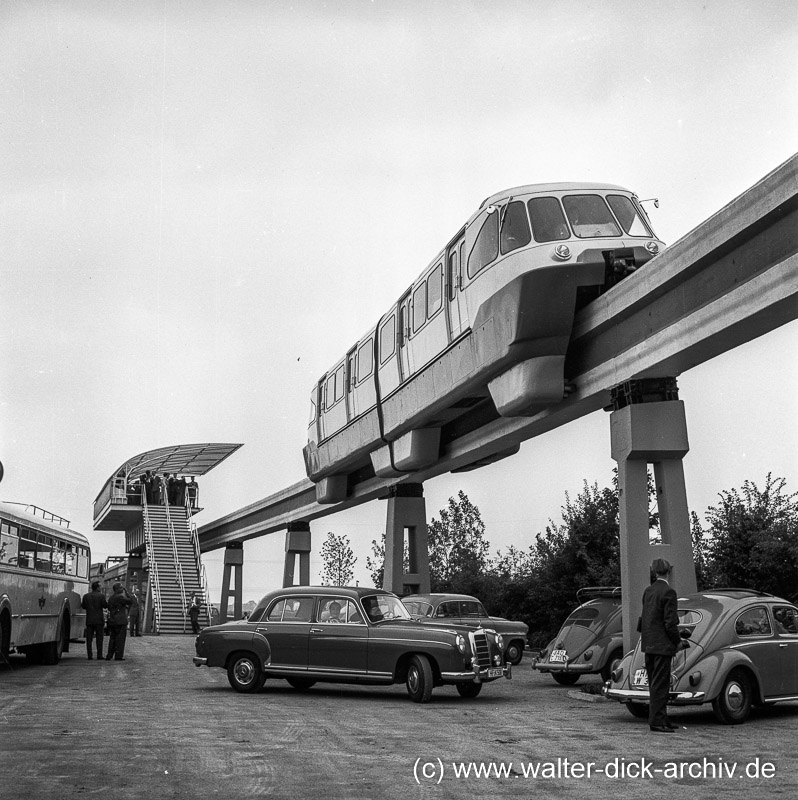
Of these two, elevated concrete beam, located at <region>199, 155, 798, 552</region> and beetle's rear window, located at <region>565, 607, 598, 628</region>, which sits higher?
elevated concrete beam, located at <region>199, 155, 798, 552</region>

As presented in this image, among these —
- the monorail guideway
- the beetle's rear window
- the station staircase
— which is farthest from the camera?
the station staircase

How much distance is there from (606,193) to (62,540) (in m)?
14.2

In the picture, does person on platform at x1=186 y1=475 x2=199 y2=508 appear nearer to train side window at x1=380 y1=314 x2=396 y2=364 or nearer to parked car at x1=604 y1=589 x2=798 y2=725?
train side window at x1=380 y1=314 x2=396 y2=364

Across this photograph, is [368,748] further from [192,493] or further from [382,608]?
[192,493]

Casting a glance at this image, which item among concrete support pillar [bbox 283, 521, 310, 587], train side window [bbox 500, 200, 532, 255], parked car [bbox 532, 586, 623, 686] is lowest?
parked car [bbox 532, 586, 623, 686]

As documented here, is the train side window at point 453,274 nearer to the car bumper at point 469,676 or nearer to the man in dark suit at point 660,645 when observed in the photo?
the car bumper at point 469,676

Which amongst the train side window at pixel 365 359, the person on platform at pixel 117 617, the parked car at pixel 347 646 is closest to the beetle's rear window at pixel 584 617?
the parked car at pixel 347 646

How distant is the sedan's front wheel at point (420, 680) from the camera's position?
14.5 m

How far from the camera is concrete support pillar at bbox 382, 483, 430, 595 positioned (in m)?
28.9

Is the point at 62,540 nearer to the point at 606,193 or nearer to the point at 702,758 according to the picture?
the point at 606,193

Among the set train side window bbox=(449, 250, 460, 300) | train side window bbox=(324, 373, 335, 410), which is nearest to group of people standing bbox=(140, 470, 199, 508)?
train side window bbox=(324, 373, 335, 410)

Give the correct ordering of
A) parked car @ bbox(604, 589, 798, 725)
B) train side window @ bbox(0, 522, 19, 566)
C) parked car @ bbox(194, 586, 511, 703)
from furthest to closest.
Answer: train side window @ bbox(0, 522, 19, 566) < parked car @ bbox(194, 586, 511, 703) < parked car @ bbox(604, 589, 798, 725)

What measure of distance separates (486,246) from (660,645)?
8.62 m

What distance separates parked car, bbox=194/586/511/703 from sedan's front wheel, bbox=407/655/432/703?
1 cm
